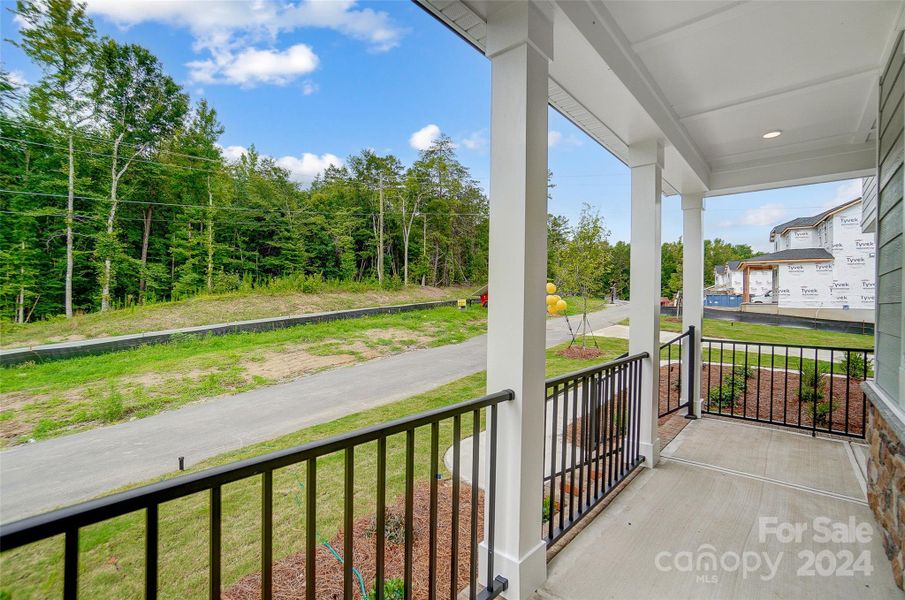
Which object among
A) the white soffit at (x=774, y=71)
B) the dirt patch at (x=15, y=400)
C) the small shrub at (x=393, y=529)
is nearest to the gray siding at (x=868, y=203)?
the white soffit at (x=774, y=71)

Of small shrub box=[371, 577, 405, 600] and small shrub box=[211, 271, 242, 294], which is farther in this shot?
small shrub box=[211, 271, 242, 294]

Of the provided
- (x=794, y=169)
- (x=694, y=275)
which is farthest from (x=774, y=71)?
(x=694, y=275)

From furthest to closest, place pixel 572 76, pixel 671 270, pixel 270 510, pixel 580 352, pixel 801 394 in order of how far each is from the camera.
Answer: pixel 580 352 → pixel 671 270 → pixel 801 394 → pixel 572 76 → pixel 270 510

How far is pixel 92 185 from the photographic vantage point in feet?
5.68

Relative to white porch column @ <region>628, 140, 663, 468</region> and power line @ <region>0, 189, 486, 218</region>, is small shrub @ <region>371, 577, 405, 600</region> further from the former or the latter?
power line @ <region>0, 189, 486, 218</region>

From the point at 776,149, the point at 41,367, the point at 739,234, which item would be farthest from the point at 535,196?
the point at 739,234

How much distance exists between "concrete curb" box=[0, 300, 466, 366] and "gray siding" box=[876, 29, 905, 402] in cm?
268

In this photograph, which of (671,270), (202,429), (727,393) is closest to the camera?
(202,429)

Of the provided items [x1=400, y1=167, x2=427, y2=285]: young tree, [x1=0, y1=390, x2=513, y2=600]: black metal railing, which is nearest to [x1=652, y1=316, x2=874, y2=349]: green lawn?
[x1=400, y1=167, x2=427, y2=285]: young tree

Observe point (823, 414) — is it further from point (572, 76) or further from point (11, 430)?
point (11, 430)

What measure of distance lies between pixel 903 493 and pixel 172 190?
145 inches

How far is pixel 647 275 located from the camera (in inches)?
106

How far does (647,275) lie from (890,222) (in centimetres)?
115

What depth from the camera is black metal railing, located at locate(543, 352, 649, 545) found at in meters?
1.89
